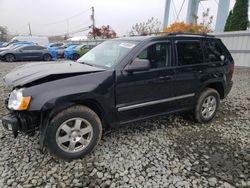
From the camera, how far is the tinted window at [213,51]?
3.73 meters

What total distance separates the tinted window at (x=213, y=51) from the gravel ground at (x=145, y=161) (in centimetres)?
141

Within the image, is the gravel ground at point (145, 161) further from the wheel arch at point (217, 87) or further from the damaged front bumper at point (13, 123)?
the wheel arch at point (217, 87)

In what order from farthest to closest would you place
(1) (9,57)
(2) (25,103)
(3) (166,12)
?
(3) (166,12)
(1) (9,57)
(2) (25,103)

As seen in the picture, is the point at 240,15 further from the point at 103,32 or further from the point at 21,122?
the point at 103,32

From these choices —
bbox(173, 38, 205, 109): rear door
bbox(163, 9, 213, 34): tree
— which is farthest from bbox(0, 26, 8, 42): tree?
bbox(173, 38, 205, 109): rear door

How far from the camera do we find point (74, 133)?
2602 millimetres

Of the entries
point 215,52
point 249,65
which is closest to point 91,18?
point 249,65

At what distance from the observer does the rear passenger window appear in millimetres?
3352

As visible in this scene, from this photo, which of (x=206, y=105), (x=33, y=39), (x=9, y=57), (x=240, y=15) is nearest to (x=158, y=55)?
(x=206, y=105)

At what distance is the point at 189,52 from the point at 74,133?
2.50 metres

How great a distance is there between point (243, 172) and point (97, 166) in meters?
1.99

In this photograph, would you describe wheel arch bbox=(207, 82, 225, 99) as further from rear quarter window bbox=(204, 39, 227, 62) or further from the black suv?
rear quarter window bbox=(204, 39, 227, 62)

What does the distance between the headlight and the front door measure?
121 cm

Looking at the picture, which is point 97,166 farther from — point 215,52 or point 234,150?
point 215,52
